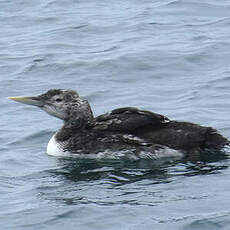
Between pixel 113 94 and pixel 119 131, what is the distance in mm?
3213

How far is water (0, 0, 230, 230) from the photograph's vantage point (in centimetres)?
930

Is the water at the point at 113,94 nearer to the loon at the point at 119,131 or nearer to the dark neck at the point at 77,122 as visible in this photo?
the loon at the point at 119,131

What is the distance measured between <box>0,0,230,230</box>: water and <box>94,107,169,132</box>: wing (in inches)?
18.4

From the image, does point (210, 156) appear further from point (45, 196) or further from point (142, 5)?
point (142, 5)

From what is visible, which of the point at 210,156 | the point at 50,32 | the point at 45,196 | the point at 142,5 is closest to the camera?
the point at 45,196

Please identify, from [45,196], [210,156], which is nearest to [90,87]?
[210,156]

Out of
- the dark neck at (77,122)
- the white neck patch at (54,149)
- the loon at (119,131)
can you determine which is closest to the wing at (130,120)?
the loon at (119,131)

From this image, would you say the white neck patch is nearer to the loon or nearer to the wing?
the loon

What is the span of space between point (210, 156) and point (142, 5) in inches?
413

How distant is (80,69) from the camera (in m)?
16.5

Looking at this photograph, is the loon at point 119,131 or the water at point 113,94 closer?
the water at point 113,94

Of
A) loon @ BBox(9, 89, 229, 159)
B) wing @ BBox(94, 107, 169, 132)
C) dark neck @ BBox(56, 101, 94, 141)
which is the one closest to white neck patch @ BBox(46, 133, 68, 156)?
loon @ BBox(9, 89, 229, 159)

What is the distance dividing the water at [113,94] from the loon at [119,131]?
212 millimetres

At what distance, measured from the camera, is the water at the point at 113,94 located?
9297 millimetres
